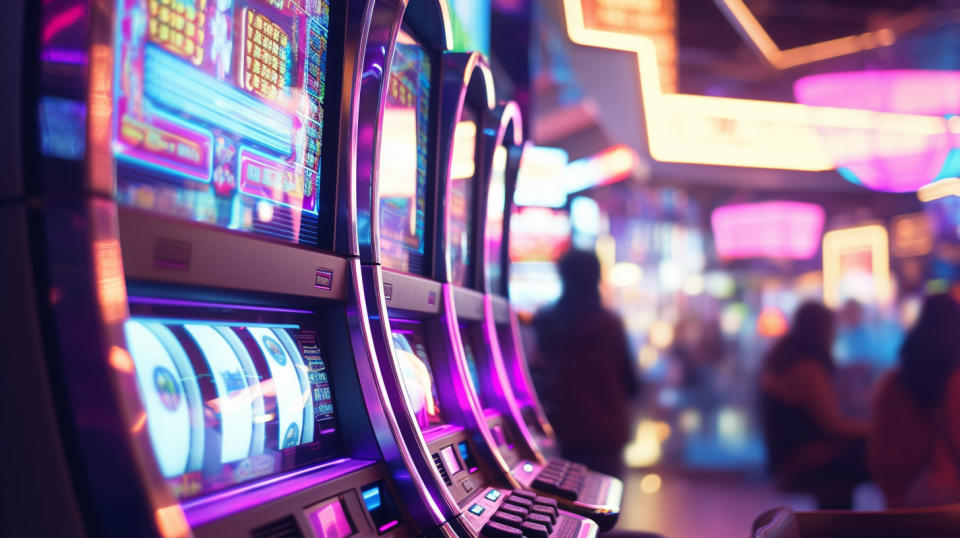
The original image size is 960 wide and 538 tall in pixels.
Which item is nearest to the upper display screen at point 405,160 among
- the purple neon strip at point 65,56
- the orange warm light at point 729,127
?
the purple neon strip at point 65,56

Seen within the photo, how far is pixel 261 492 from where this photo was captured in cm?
99

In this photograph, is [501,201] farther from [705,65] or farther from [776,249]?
[705,65]

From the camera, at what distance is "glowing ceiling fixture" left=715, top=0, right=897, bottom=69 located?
5.57m

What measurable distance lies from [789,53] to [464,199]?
521 centimetres

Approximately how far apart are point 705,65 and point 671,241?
10.6ft

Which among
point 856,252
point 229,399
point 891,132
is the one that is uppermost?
point 891,132

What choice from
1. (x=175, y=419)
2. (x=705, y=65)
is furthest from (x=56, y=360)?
(x=705, y=65)

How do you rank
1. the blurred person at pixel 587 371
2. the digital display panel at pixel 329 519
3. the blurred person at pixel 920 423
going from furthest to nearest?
the blurred person at pixel 587 371 → the blurred person at pixel 920 423 → the digital display panel at pixel 329 519

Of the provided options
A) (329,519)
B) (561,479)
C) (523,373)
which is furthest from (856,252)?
(329,519)

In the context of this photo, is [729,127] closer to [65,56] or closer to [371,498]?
[371,498]

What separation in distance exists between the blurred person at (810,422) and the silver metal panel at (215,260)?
3.32 meters

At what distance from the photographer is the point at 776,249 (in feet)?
28.2

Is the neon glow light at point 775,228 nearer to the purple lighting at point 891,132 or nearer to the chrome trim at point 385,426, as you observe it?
the purple lighting at point 891,132

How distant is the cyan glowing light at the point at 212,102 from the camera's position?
0.90 metres
